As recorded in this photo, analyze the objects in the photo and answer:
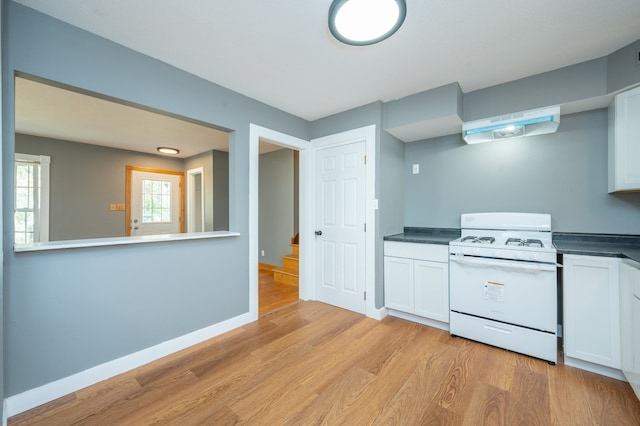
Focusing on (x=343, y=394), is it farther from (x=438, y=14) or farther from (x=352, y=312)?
(x=438, y=14)

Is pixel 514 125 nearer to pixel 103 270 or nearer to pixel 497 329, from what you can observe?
pixel 497 329

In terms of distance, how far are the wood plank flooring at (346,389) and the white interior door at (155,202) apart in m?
3.97

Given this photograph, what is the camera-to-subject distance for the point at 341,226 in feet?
10.5

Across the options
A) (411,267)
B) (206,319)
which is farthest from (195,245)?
(411,267)

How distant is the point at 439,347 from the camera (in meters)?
2.29

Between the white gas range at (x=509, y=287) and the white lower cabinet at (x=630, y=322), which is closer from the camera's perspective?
the white lower cabinet at (x=630, y=322)

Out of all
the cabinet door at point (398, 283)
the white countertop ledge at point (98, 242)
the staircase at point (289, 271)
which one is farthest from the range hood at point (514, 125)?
the staircase at point (289, 271)

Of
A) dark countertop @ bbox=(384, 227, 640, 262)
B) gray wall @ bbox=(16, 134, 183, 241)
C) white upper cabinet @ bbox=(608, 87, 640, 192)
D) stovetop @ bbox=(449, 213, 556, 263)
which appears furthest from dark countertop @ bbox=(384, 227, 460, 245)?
gray wall @ bbox=(16, 134, 183, 241)

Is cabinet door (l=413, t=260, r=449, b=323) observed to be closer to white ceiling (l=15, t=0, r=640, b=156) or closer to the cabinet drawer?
the cabinet drawer

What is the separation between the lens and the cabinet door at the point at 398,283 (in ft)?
9.14

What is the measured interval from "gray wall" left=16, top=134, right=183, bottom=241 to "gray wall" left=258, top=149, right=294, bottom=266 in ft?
8.57

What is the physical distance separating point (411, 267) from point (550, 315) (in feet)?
3.73

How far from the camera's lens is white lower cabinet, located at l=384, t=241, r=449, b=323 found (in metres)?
2.57

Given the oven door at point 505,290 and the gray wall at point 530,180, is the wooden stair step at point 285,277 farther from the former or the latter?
the oven door at point 505,290
